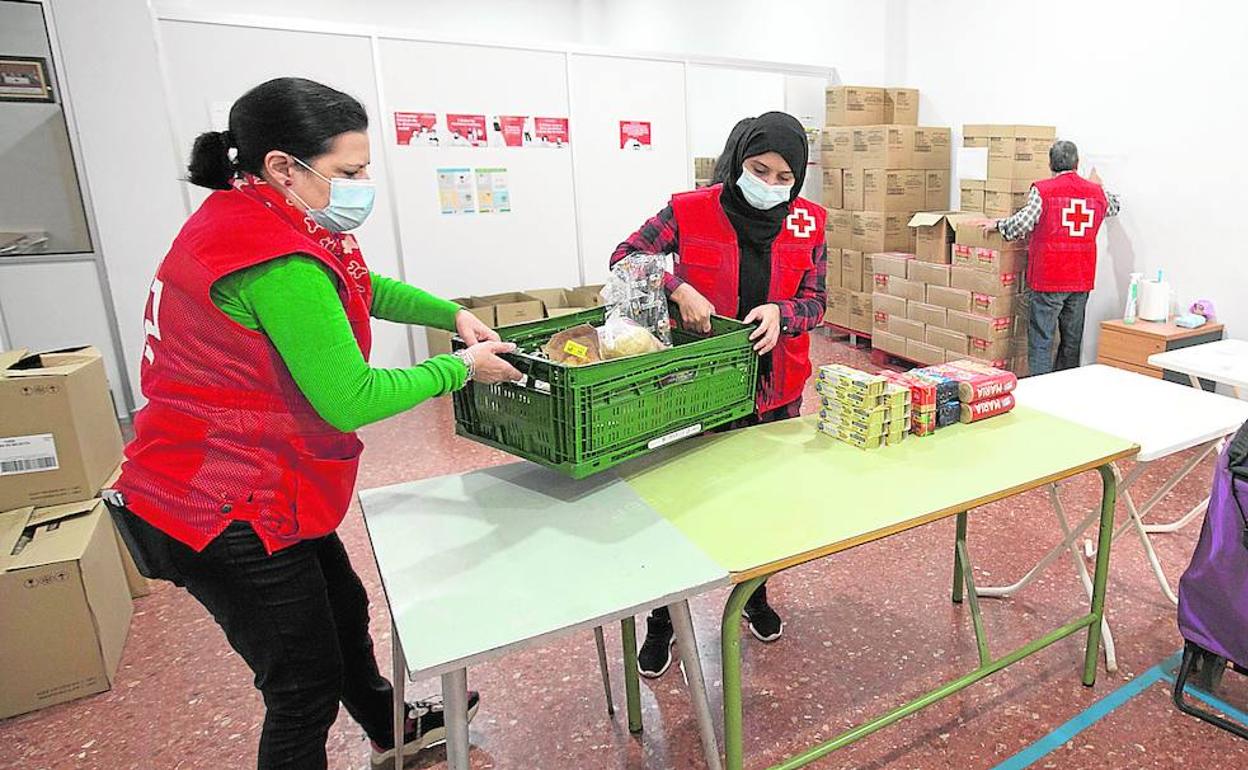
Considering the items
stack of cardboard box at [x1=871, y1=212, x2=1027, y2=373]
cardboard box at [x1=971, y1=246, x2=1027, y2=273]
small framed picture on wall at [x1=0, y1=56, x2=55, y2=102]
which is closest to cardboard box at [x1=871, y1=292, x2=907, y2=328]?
stack of cardboard box at [x1=871, y1=212, x2=1027, y2=373]

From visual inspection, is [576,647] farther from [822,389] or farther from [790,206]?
[790,206]

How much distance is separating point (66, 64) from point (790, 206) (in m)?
4.04

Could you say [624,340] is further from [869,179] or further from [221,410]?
[869,179]

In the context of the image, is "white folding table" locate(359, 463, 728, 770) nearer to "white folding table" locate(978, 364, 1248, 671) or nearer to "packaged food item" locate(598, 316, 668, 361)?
"packaged food item" locate(598, 316, 668, 361)

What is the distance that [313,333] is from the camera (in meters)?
1.13

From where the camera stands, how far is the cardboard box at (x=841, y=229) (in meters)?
5.82

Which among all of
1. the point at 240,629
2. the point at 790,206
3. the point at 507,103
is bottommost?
the point at 240,629

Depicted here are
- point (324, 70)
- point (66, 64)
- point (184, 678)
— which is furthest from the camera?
point (324, 70)

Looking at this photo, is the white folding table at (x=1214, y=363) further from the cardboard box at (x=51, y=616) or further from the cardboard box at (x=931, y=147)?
the cardboard box at (x=51, y=616)

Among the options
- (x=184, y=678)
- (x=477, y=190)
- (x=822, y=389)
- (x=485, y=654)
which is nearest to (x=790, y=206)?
(x=822, y=389)

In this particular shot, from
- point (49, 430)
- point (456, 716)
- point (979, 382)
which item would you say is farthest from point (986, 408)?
point (49, 430)

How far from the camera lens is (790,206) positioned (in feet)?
6.52

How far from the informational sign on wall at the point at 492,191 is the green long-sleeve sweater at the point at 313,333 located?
3.82 m

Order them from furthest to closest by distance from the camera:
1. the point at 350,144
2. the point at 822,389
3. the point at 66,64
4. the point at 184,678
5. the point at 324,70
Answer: the point at 324,70 < the point at 66,64 < the point at 184,678 < the point at 822,389 < the point at 350,144
